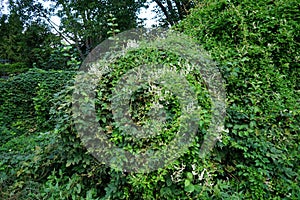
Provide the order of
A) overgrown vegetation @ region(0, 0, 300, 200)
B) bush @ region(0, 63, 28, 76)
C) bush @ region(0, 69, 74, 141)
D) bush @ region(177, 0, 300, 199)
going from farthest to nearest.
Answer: bush @ region(0, 63, 28, 76), bush @ region(0, 69, 74, 141), bush @ region(177, 0, 300, 199), overgrown vegetation @ region(0, 0, 300, 200)

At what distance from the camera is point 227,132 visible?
170cm

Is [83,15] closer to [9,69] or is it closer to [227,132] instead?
[9,69]

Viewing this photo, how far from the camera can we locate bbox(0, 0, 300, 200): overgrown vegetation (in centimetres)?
154

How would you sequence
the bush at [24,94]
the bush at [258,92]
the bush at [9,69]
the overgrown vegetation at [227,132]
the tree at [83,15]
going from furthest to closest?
the tree at [83,15] → the bush at [9,69] → the bush at [24,94] → the bush at [258,92] → the overgrown vegetation at [227,132]

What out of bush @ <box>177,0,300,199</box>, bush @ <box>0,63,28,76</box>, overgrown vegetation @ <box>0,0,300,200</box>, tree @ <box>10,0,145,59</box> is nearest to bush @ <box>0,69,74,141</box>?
overgrown vegetation @ <box>0,0,300,200</box>

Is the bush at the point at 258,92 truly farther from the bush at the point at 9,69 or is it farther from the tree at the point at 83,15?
the bush at the point at 9,69

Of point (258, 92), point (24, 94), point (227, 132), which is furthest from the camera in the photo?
point (24, 94)

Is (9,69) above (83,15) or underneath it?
underneath

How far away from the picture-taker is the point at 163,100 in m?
1.59

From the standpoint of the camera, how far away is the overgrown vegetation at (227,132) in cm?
154

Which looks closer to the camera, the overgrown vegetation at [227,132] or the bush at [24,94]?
the overgrown vegetation at [227,132]

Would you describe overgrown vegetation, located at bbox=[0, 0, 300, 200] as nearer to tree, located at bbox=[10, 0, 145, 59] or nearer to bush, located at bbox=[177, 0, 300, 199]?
bush, located at bbox=[177, 0, 300, 199]

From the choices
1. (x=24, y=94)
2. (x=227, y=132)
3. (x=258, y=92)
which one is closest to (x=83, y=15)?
(x=24, y=94)

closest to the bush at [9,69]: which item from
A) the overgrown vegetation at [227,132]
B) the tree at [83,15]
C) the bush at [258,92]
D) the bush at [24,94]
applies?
the tree at [83,15]
